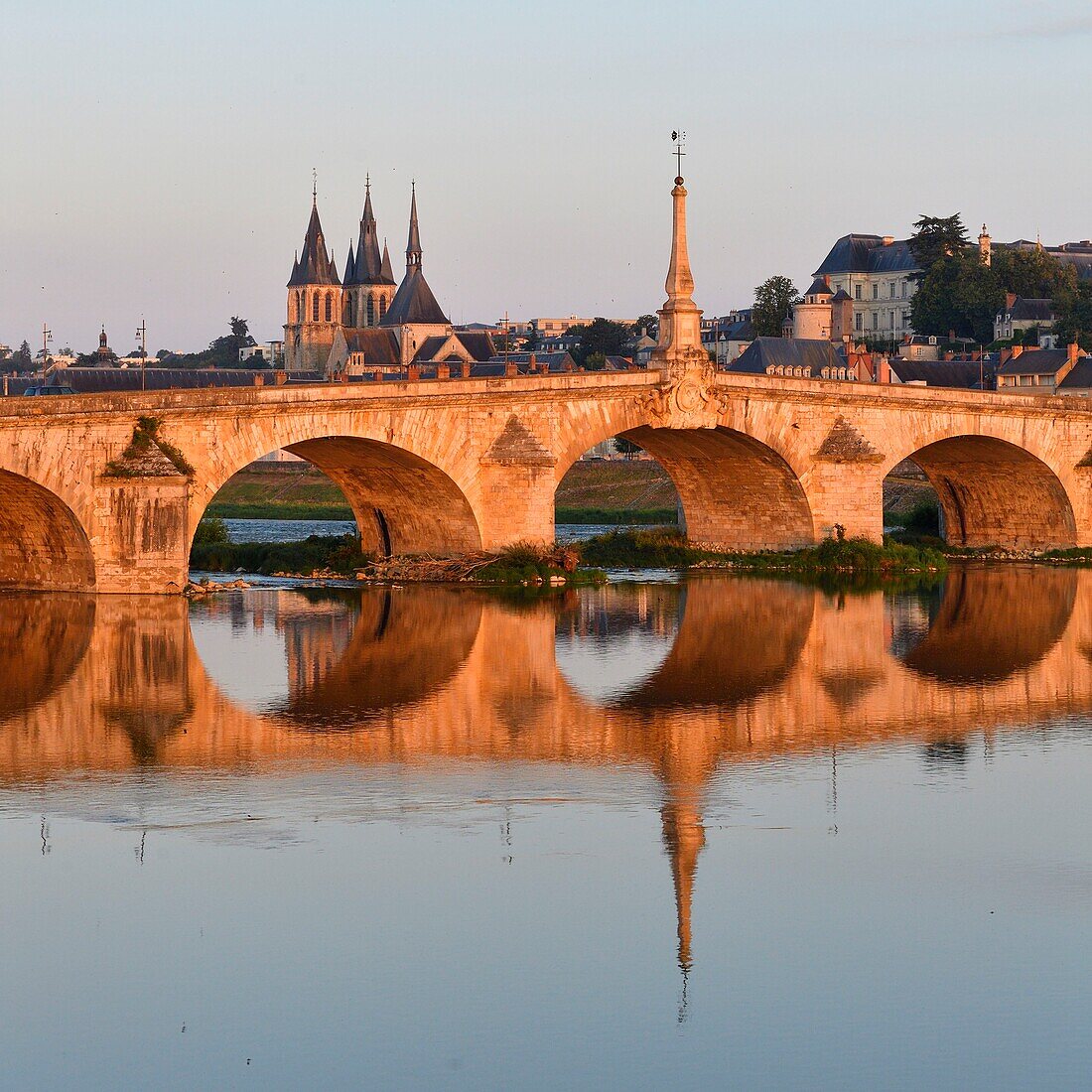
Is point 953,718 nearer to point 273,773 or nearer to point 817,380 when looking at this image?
point 273,773

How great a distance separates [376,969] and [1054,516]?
42.5 metres

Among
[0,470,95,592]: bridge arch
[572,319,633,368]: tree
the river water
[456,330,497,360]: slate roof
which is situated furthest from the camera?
[572,319,633,368]: tree

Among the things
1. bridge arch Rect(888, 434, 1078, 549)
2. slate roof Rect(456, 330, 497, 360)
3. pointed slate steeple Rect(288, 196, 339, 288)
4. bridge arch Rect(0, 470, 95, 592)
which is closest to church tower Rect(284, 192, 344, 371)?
pointed slate steeple Rect(288, 196, 339, 288)

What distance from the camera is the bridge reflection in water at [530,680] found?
2141 cm

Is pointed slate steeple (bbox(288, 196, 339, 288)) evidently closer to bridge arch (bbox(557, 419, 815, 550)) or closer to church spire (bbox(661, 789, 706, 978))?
bridge arch (bbox(557, 419, 815, 550))

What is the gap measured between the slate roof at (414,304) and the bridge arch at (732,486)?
8744 centimetres

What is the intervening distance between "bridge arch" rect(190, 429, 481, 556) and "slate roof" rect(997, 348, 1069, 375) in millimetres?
52160

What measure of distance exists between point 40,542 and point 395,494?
914 cm

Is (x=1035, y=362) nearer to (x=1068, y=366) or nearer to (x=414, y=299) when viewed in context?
(x=1068, y=366)

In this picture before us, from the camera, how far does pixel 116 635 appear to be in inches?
1210

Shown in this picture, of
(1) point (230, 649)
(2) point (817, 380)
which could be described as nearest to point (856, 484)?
(2) point (817, 380)

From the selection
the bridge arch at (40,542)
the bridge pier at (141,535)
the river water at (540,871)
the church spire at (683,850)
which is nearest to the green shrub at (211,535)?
the bridge arch at (40,542)

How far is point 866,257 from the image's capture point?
14112cm

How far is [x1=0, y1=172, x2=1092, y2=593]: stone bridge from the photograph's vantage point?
119 ft
